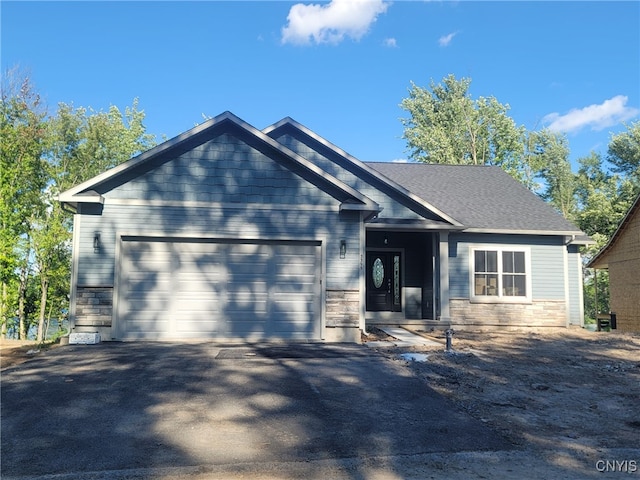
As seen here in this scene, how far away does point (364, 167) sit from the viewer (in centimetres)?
1401

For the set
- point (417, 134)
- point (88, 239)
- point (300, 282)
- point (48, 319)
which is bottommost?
point (48, 319)

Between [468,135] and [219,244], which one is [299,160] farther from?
[468,135]

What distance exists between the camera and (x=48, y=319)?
22953 millimetres

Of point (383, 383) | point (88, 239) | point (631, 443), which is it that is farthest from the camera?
point (88, 239)

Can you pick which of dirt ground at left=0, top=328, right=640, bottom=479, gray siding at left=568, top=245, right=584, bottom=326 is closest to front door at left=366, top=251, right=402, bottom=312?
dirt ground at left=0, top=328, right=640, bottom=479

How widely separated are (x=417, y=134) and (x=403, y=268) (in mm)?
24998

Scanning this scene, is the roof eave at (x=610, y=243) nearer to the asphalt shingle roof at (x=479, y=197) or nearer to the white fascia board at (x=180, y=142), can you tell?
the asphalt shingle roof at (x=479, y=197)

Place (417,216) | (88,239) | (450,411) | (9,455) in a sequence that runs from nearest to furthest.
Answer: (9,455)
(450,411)
(88,239)
(417,216)

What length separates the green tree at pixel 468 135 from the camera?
36.0m

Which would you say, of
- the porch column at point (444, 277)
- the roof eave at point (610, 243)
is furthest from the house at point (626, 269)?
the porch column at point (444, 277)

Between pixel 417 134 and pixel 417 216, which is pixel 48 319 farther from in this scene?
pixel 417 134

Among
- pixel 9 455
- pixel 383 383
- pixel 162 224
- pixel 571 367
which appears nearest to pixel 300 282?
pixel 162 224
